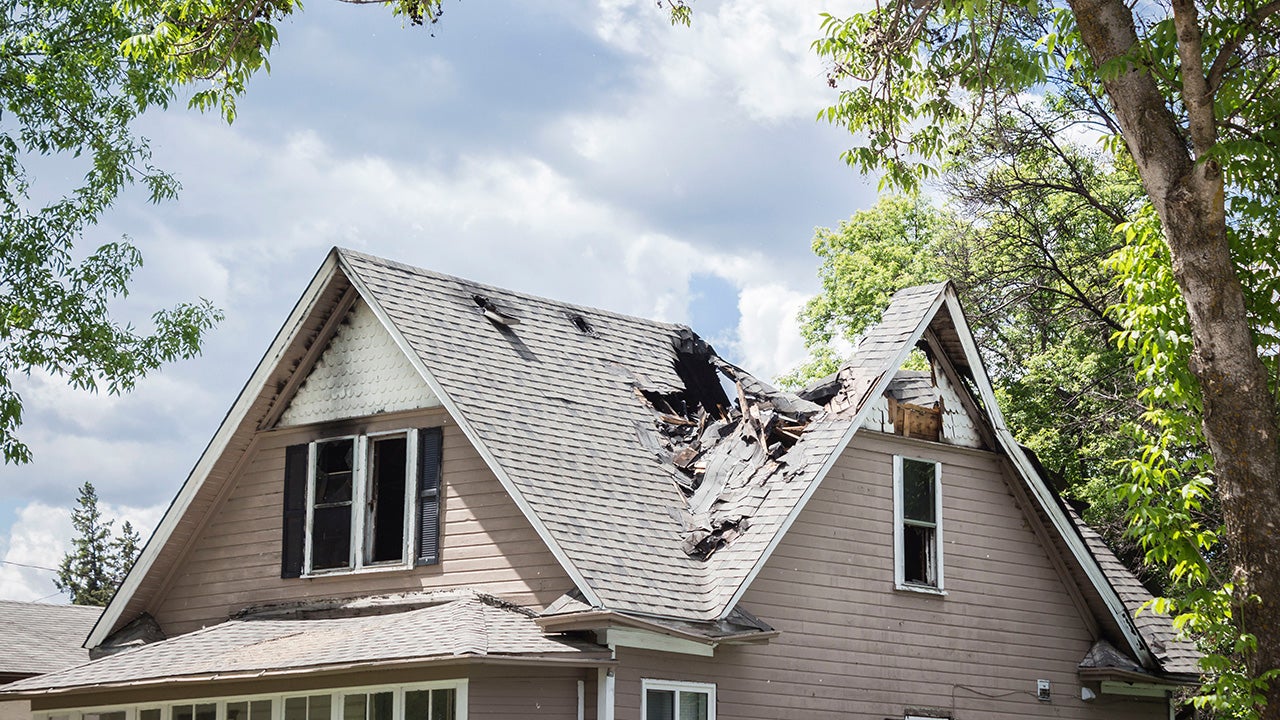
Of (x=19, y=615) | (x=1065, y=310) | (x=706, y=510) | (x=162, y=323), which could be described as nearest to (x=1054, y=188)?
(x=1065, y=310)

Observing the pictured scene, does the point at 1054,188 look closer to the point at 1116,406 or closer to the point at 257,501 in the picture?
the point at 1116,406

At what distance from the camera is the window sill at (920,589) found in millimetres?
16938

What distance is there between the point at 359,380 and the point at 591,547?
399 centimetres

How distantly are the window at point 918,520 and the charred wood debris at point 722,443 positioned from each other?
55.3 inches

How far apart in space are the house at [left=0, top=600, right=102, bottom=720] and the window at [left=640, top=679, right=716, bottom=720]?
9.86 meters

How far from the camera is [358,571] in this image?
53.1 feet

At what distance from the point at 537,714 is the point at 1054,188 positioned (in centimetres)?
1409

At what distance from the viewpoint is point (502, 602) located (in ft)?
49.0

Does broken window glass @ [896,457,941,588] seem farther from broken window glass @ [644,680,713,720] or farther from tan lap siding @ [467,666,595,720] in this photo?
tan lap siding @ [467,666,595,720]

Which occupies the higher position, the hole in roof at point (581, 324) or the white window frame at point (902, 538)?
the hole in roof at point (581, 324)

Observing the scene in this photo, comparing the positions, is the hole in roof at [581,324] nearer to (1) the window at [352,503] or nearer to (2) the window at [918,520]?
(1) the window at [352,503]

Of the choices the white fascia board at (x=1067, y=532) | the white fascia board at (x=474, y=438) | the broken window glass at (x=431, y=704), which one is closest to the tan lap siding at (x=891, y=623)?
the white fascia board at (x=1067, y=532)

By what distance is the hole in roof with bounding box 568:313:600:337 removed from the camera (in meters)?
19.3

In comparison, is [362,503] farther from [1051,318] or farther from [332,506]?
[1051,318]
